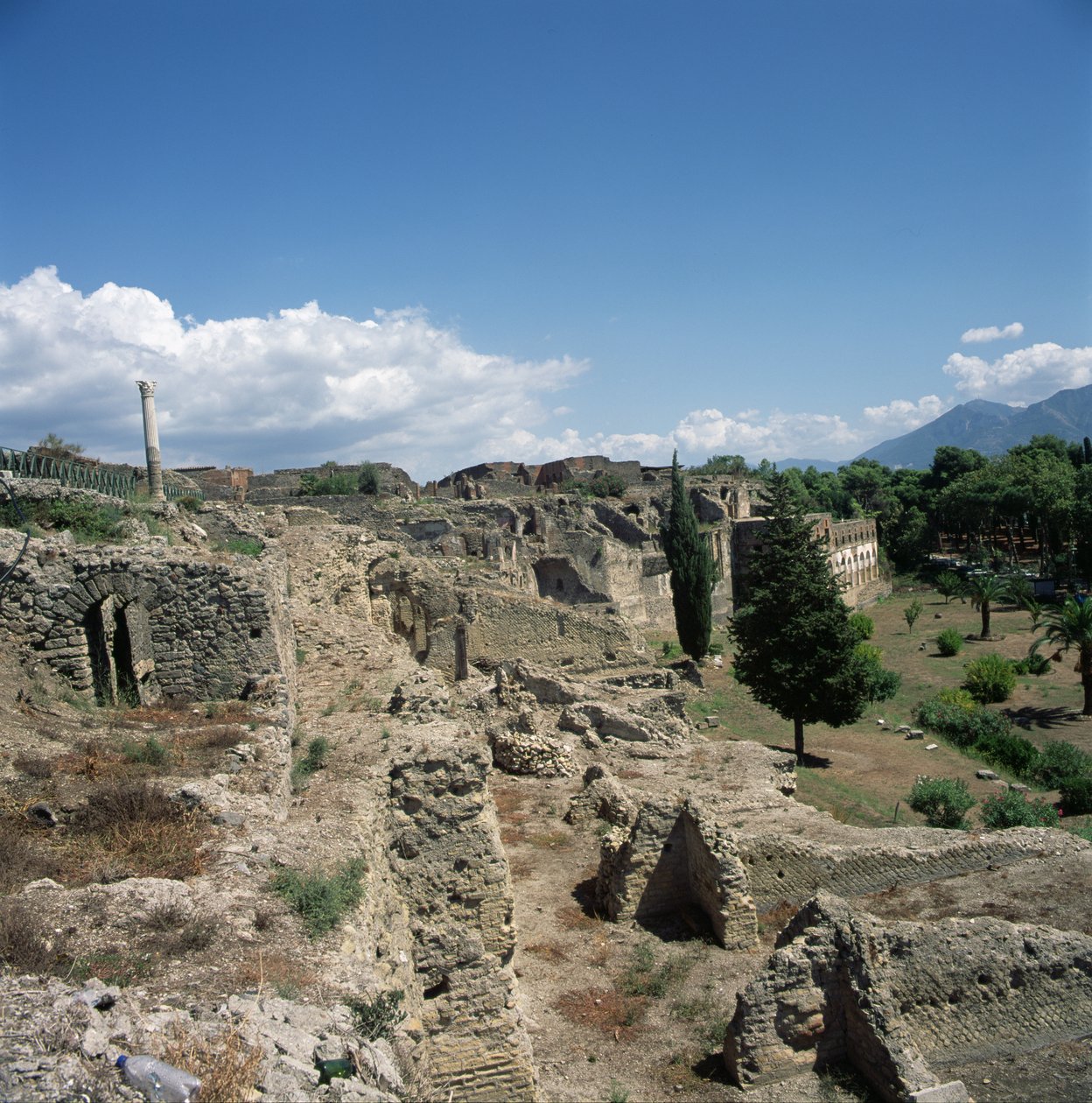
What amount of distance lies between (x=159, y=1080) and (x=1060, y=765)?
2535 centimetres

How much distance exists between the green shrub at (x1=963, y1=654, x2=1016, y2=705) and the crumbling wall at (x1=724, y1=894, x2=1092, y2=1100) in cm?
2569

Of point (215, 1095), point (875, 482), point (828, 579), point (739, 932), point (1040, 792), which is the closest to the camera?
point (215, 1095)

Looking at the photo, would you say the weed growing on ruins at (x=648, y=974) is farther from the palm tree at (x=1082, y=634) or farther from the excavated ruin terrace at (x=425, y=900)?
the palm tree at (x=1082, y=634)

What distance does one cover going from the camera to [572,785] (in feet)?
45.2

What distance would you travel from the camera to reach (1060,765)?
22.8 m

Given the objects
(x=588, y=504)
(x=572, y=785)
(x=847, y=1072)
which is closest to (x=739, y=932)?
(x=847, y=1072)

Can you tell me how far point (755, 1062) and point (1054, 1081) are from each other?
9.72 feet

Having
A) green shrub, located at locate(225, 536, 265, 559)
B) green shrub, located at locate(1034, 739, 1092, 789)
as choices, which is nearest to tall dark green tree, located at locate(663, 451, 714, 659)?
green shrub, located at locate(1034, 739, 1092, 789)

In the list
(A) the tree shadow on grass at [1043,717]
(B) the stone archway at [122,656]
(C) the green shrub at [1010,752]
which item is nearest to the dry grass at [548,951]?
(B) the stone archway at [122,656]

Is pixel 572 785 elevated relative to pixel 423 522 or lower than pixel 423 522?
lower

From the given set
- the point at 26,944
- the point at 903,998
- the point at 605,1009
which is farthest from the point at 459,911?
the point at 903,998

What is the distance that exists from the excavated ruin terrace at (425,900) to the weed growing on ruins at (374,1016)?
3 cm

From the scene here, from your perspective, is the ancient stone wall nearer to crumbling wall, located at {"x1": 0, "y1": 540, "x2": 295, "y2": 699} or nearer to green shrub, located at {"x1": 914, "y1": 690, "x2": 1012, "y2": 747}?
crumbling wall, located at {"x1": 0, "y1": 540, "x2": 295, "y2": 699}

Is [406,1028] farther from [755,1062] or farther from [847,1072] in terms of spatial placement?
[847,1072]
